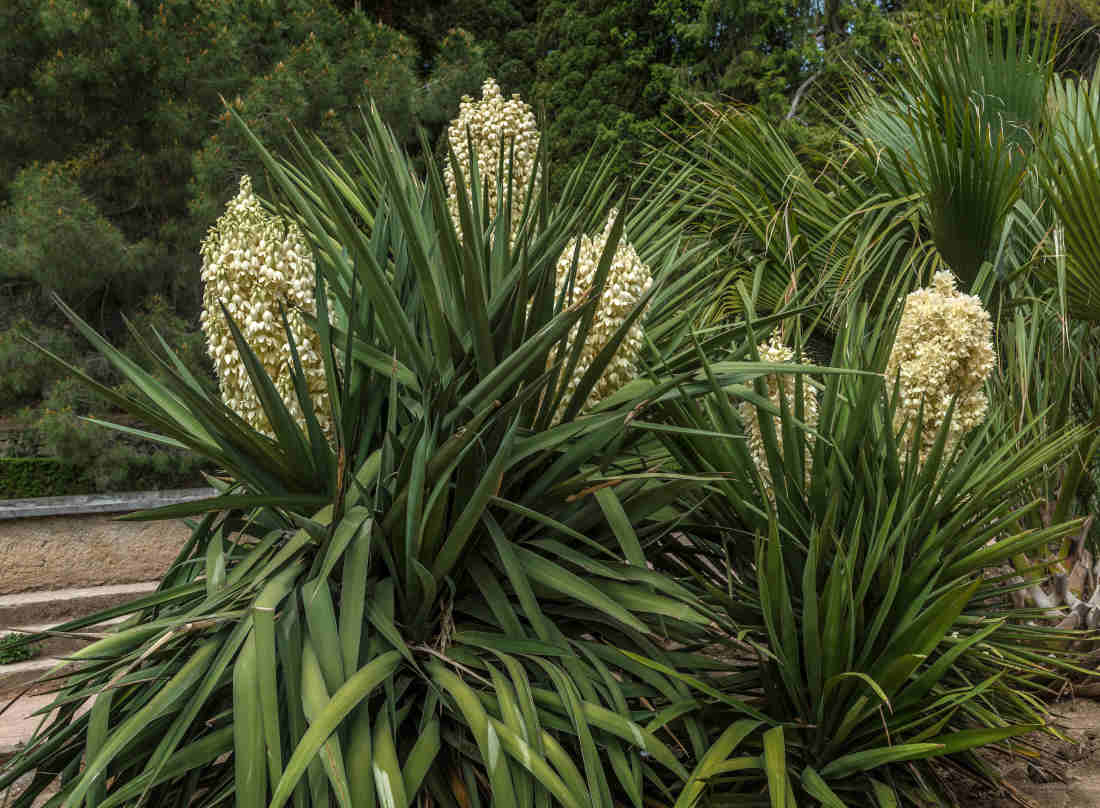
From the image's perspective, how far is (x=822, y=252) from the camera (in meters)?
4.44

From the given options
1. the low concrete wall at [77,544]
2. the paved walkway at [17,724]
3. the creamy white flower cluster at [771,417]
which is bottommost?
the paved walkway at [17,724]

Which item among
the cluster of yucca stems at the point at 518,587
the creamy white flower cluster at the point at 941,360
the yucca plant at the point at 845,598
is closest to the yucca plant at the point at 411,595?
the cluster of yucca stems at the point at 518,587

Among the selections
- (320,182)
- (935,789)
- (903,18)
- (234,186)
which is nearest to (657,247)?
(320,182)

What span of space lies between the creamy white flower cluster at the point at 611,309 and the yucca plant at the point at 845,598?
0.18 m

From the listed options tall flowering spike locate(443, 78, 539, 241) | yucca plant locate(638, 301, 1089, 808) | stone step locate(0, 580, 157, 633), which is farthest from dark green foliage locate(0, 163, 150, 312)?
yucca plant locate(638, 301, 1089, 808)

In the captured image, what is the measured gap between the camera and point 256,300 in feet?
6.77

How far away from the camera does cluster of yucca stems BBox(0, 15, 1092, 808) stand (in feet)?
5.44

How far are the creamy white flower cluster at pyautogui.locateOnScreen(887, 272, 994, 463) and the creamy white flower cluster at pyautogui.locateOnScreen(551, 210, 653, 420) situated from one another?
2.56 ft

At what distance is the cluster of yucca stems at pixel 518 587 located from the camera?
1.66 meters

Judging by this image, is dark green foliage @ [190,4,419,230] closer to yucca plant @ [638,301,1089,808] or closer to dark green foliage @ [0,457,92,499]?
dark green foliage @ [0,457,92,499]

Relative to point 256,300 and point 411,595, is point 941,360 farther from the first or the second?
point 256,300

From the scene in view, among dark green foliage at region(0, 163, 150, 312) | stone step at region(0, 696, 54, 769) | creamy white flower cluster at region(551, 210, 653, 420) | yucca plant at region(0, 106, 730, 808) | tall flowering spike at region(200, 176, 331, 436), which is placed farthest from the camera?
dark green foliage at region(0, 163, 150, 312)

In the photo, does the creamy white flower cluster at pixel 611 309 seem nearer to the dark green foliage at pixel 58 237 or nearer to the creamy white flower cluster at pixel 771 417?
the creamy white flower cluster at pixel 771 417

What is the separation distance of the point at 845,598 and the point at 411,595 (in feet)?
3.15
